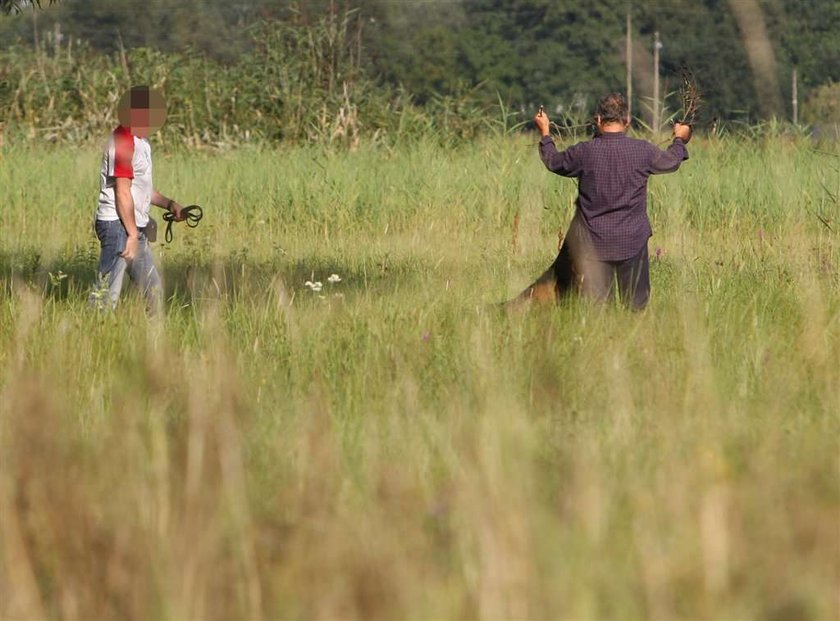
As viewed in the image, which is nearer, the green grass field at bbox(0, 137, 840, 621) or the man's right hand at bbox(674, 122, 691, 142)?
the green grass field at bbox(0, 137, 840, 621)

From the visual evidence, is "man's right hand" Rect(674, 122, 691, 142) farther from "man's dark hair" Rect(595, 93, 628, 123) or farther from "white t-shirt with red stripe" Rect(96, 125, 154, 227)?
"white t-shirt with red stripe" Rect(96, 125, 154, 227)

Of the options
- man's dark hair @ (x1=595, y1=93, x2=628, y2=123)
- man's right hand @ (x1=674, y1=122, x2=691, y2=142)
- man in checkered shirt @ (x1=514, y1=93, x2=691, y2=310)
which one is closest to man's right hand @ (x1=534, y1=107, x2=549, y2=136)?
man in checkered shirt @ (x1=514, y1=93, x2=691, y2=310)

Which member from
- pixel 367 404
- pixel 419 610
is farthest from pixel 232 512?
pixel 367 404

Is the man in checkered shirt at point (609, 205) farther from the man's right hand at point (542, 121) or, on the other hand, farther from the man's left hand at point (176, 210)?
the man's left hand at point (176, 210)

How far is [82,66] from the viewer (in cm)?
2095

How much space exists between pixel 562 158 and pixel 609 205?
0.34 meters

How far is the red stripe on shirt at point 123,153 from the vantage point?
7.46 meters

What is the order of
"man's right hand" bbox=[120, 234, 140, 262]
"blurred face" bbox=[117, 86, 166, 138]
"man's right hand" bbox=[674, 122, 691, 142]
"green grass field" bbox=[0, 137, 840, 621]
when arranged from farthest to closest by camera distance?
"man's right hand" bbox=[120, 234, 140, 262], "blurred face" bbox=[117, 86, 166, 138], "man's right hand" bbox=[674, 122, 691, 142], "green grass field" bbox=[0, 137, 840, 621]

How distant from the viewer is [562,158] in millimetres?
7320

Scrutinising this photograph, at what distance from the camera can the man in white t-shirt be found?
7.43 metres

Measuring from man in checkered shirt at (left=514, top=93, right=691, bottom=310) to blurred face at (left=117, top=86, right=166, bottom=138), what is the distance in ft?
6.46

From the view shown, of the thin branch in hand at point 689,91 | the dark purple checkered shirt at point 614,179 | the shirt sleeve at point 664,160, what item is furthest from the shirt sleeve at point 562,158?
the thin branch in hand at point 689,91

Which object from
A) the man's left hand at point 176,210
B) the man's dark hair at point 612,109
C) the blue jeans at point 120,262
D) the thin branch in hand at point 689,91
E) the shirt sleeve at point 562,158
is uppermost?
the thin branch in hand at point 689,91

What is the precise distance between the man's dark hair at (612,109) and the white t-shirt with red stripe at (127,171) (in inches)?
94.4
